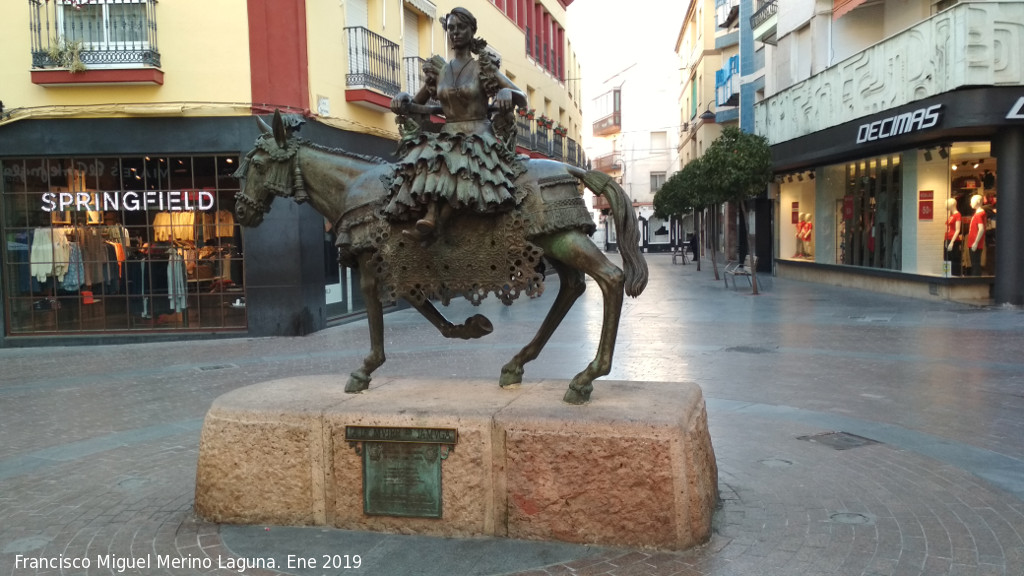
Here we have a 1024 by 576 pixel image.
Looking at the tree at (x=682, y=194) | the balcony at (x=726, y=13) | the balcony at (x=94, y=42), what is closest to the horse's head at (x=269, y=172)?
the balcony at (x=94, y=42)

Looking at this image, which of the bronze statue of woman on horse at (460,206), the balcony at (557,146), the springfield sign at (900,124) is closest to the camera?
the bronze statue of woman on horse at (460,206)

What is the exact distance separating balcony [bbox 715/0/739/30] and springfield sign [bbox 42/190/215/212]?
85.4ft

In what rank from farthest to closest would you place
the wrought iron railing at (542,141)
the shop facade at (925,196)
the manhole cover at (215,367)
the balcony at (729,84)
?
the balcony at (729,84) < the wrought iron railing at (542,141) < the shop facade at (925,196) < the manhole cover at (215,367)

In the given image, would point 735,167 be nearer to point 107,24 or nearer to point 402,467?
point 107,24

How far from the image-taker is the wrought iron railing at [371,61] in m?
15.1

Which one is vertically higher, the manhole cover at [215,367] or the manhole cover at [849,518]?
the manhole cover at [215,367]

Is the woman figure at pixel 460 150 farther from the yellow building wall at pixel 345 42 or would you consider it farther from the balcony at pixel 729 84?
the balcony at pixel 729 84

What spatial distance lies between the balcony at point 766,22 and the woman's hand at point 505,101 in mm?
22541

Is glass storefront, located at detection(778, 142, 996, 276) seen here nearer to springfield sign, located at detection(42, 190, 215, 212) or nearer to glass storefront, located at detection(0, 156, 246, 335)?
glass storefront, located at detection(0, 156, 246, 335)

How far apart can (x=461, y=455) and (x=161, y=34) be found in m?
11.6

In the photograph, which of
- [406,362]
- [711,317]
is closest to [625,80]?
[711,317]

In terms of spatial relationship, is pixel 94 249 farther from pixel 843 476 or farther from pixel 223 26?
pixel 843 476

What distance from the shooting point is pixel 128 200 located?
13609 mm

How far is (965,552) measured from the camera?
397cm
